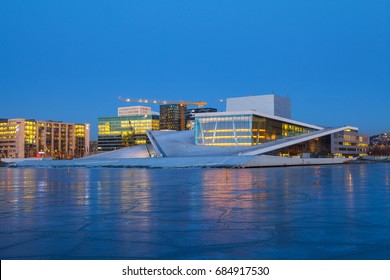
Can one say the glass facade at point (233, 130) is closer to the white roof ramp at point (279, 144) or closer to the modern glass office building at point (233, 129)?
the modern glass office building at point (233, 129)

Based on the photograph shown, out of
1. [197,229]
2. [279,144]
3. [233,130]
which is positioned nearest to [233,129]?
[233,130]

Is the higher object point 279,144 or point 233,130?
point 233,130

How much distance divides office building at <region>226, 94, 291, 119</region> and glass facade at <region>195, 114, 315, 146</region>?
33.8 ft

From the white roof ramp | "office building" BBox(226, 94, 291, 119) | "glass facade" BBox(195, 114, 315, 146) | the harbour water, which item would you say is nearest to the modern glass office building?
"glass facade" BBox(195, 114, 315, 146)

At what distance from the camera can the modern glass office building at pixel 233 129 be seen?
355 ft

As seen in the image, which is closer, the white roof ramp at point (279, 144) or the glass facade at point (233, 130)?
the white roof ramp at point (279, 144)

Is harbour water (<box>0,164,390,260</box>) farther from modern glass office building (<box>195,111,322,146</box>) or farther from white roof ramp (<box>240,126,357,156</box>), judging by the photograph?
modern glass office building (<box>195,111,322,146</box>)

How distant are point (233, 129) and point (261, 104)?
746 inches

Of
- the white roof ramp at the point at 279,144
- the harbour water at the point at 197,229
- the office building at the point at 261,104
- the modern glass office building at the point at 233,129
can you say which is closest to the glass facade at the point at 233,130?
the modern glass office building at the point at 233,129

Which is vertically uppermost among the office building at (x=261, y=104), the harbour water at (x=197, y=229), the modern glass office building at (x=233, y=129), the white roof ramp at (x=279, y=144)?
the office building at (x=261, y=104)

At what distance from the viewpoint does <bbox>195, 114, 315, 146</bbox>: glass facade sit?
10819cm

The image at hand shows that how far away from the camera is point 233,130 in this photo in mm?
109250

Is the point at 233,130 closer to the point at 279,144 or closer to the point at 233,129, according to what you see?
the point at 233,129

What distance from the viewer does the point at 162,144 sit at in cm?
11100
